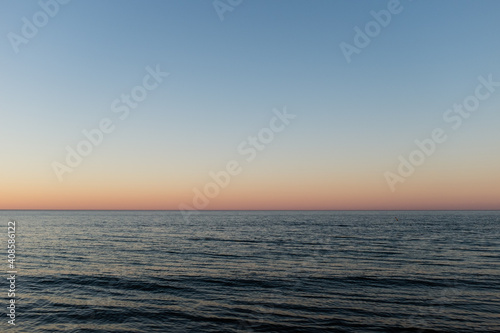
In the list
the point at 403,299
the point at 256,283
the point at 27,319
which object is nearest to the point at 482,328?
the point at 403,299

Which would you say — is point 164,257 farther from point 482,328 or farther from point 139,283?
point 482,328

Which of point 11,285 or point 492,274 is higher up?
point 11,285

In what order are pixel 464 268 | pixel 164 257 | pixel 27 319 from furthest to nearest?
pixel 164 257 → pixel 464 268 → pixel 27 319

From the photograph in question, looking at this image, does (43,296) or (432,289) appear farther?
(432,289)

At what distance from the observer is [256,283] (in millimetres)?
29328

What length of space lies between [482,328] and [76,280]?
30.5m

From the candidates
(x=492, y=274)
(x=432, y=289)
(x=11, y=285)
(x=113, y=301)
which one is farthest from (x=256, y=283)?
(x=492, y=274)

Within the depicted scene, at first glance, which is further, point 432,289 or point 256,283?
point 256,283

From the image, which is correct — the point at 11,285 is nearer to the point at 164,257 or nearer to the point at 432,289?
the point at 164,257

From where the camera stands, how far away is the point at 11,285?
1094 inches

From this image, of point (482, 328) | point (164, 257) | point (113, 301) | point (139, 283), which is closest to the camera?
point (482, 328)

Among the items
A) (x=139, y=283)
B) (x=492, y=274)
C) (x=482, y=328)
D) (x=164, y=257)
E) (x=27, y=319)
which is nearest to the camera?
(x=482, y=328)

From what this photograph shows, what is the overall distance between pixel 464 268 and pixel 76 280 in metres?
38.4

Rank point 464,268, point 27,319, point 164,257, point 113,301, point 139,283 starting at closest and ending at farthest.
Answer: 1. point 27,319
2. point 113,301
3. point 139,283
4. point 464,268
5. point 164,257
